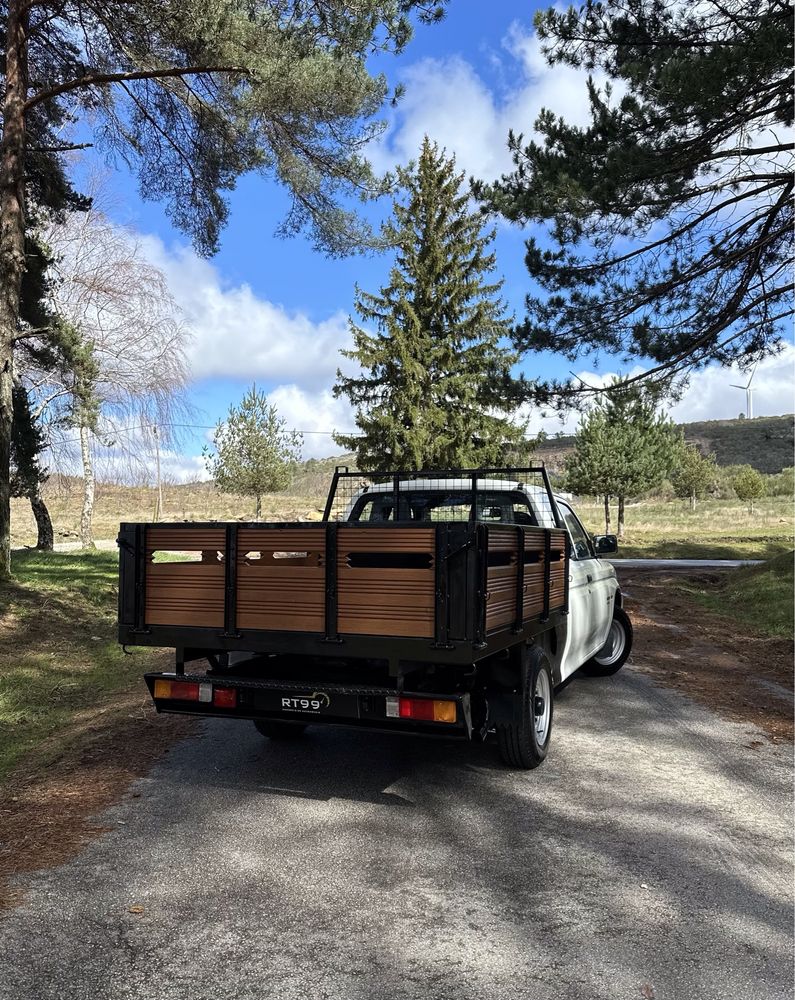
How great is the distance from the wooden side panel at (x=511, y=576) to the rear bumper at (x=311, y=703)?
0.51 metres

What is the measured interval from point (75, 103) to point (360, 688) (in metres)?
12.7

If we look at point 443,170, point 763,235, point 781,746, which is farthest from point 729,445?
point 781,746

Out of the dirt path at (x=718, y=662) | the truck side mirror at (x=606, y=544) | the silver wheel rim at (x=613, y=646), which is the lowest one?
the dirt path at (x=718, y=662)

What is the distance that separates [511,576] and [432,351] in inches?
945

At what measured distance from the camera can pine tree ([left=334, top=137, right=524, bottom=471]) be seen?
2681 centimetres

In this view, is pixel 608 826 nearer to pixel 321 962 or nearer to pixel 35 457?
pixel 321 962

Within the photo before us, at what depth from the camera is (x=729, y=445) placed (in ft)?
291

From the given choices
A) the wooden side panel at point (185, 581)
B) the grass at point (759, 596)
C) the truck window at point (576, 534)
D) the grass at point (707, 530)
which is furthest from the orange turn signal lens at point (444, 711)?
the grass at point (707, 530)

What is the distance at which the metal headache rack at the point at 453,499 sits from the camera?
5.98 meters

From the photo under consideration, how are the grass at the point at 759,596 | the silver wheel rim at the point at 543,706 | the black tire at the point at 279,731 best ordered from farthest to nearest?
the grass at the point at 759,596, the black tire at the point at 279,731, the silver wheel rim at the point at 543,706

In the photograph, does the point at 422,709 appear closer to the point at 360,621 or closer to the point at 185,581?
the point at 360,621

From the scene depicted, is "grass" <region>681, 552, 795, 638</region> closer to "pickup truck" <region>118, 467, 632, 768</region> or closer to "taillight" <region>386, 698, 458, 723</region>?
"pickup truck" <region>118, 467, 632, 768</region>

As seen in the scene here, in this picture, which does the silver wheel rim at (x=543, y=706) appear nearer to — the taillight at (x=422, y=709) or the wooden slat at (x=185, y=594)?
the taillight at (x=422, y=709)

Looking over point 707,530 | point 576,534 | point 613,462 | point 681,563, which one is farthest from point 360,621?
point 707,530
